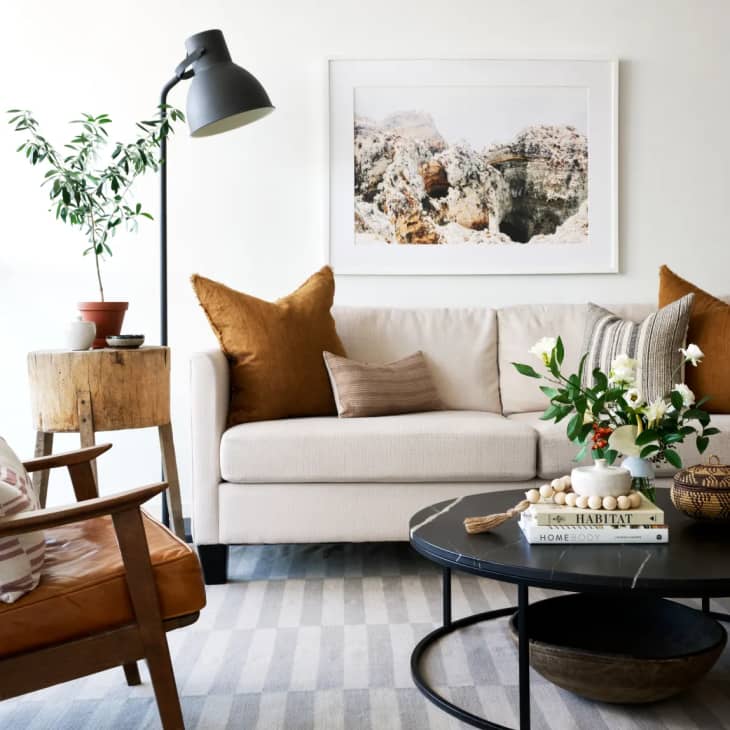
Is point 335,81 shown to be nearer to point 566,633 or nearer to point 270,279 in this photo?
point 270,279

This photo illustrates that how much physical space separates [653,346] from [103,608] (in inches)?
87.3

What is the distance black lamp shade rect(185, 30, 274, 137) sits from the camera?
318 centimetres

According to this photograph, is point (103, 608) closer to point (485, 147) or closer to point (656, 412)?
point (656, 412)

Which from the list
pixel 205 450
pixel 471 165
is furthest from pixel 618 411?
pixel 471 165

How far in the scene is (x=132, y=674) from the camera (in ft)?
6.87

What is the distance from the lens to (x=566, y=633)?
198 cm

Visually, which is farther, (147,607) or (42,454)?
(42,454)

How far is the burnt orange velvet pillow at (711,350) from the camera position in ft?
10.6

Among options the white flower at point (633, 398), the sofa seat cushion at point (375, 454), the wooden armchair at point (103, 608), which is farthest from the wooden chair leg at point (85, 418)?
the white flower at point (633, 398)

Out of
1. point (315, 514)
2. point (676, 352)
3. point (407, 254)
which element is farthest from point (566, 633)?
point (407, 254)

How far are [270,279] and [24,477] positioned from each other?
2.21 meters

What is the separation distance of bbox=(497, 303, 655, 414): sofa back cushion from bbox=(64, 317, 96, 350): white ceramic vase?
64.0 inches

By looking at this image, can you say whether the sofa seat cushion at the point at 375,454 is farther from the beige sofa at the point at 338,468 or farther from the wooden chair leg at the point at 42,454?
the wooden chair leg at the point at 42,454

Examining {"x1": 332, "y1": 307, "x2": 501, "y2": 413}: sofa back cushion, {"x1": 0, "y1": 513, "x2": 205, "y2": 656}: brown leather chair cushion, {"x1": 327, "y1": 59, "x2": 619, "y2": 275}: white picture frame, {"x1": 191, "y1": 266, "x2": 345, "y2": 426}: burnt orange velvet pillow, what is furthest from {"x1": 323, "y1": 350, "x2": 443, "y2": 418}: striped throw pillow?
{"x1": 0, "y1": 513, "x2": 205, "y2": 656}: brown leather chair cushion
